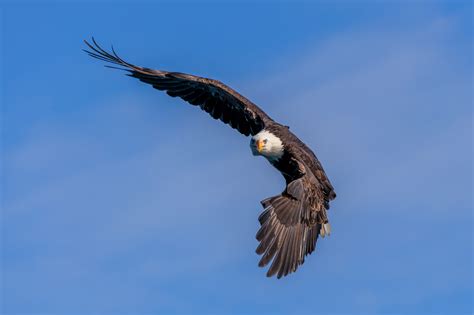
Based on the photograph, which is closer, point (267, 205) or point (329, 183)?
point (267, 205)

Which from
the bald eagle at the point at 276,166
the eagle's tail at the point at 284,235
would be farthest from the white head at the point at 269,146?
the eagle's tail at the point at 284,235

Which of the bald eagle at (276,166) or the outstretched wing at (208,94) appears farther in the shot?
the outstretched wing at (208,94)

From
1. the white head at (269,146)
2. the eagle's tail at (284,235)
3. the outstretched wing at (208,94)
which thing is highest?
the outstretched wing at (208,94)

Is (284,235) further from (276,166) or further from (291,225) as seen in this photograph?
(276,166)

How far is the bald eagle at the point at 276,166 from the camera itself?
638 inches

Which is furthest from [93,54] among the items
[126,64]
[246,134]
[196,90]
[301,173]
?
[301,173]

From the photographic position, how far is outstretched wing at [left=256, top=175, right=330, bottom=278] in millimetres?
16000

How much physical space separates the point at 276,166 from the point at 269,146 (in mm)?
520

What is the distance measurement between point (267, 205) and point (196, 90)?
178 inches

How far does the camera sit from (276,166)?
18.9 m

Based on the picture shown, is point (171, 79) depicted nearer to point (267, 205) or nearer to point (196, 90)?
point (196, 90)

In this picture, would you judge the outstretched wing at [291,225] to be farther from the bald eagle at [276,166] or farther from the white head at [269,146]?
the white head at [269,146]

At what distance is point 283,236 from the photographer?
1630cm

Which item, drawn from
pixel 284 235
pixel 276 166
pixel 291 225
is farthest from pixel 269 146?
pixel 284 235
